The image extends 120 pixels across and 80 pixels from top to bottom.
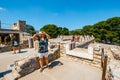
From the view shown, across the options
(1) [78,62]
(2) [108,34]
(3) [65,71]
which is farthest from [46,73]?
(2) [108,34]

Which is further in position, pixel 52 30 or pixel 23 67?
pixel 52 30

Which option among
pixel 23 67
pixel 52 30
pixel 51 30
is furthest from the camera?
pixel 52 30

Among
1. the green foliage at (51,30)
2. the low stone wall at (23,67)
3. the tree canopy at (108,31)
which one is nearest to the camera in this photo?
the low stone wall at (23,67)

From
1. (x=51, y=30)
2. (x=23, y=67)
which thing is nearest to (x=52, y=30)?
(x=51, y=30)

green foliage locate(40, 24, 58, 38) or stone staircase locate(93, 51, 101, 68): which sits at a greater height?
green foliage locate(40, 24, 58, 38)

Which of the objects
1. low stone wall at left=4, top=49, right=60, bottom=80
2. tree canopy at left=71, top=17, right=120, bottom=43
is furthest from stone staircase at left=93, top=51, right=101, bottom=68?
tree canopy at left=71, top=17, right=120, bottom=43

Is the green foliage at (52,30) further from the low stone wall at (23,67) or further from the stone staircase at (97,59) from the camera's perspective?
the low stone wall at (23,67)

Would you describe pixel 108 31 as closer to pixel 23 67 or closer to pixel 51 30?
pixel 51 30

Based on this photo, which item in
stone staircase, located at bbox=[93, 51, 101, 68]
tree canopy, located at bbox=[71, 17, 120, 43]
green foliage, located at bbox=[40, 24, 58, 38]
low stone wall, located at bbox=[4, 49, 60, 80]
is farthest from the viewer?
green foliage, located at bbox=[40, 24, 58, 38]

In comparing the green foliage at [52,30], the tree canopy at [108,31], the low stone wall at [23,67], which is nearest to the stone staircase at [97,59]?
the low stone wall at [23,67]

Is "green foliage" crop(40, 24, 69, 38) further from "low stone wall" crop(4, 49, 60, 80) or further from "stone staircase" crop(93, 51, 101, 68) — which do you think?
"low stone wall" crop(4, 49, 60, 80)

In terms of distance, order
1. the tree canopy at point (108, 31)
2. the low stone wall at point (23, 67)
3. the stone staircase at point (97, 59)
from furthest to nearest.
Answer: the tree canopy at point (108, 31), the stone staircase at point (97, 59), the low stone wall at point (23, 67)

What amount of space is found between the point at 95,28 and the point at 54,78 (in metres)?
30.5

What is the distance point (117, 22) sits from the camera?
2967 centimetres
